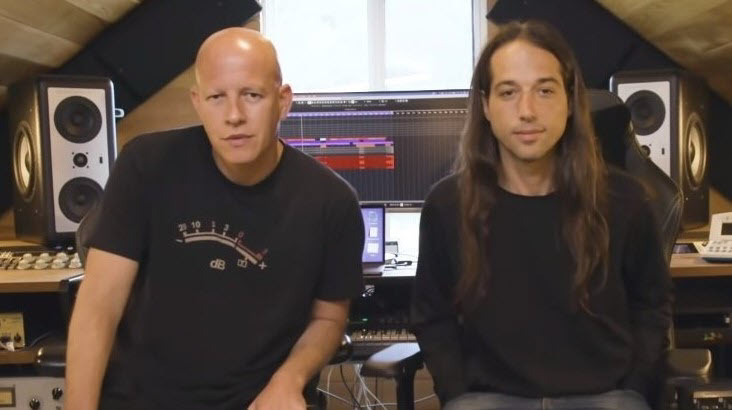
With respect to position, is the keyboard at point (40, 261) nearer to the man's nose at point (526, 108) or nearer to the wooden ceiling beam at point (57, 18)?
the wooden ceiling beam at point (57, 18)

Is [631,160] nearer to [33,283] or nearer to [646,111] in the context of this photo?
[646,111]

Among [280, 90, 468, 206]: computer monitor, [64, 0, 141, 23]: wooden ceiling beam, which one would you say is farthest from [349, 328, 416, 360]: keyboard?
[64, 0, 141, 23]: wooden ceiling beam

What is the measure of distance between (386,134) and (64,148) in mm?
1058

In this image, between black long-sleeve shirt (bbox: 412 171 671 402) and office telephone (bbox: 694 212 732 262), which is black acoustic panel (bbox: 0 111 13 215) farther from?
office telephone (bbox: 694 212 732 262)

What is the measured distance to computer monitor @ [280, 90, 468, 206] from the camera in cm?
249

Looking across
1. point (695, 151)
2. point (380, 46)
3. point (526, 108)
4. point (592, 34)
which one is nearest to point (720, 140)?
point (695, 151)

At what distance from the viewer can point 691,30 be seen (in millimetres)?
2643

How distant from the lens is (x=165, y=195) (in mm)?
1512

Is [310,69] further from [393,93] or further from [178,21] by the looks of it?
[393,93]

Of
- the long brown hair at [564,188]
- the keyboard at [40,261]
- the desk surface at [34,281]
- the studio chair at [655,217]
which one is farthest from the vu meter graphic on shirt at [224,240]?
the keyboard at [40,261]

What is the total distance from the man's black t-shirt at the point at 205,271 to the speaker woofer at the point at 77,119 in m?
1.12

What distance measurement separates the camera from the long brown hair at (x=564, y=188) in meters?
1.54

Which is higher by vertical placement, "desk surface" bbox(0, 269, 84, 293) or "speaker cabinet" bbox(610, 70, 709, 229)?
"speaker cabinet" bbox(610, 70, 709, 229)

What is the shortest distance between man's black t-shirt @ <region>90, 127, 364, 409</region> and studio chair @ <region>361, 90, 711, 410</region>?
22 cm
